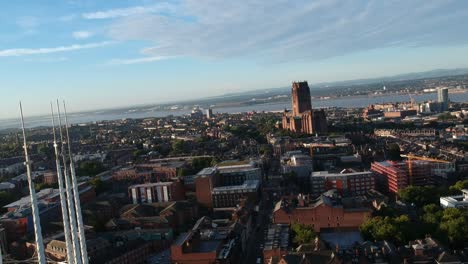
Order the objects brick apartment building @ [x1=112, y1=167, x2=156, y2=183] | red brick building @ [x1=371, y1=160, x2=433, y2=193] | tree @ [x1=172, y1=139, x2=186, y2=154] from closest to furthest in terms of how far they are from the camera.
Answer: red brick building @ [x1=371, y1=160, x2=433, y2=193]
brick apartment building @ [x1=112, y1=167, x2=156, y2=183]
tree @ [x1=172, y1=139, x2=186, y2=154]

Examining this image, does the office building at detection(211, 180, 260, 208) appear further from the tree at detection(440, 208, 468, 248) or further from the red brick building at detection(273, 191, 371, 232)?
the tree at detection(440, 208, 468, 248)

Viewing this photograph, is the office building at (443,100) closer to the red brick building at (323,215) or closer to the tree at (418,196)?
the tree at (418,196)

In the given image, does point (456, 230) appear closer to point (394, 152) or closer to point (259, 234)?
point (259, 234)

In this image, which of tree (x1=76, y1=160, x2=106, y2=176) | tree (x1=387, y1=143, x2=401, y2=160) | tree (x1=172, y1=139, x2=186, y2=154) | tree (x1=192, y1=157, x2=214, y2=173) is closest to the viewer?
tree (x1=387, y1=143, x2=401, y2=160)

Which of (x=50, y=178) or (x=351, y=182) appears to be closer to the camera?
(x=351, y=182)

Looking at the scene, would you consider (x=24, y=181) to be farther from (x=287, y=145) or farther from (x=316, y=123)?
(x=316, y=123)

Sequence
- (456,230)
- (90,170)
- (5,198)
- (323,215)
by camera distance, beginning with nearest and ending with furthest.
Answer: (456,230) → (323,215) → (5,198) → (90,170)

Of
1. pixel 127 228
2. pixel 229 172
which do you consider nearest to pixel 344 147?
pixel 229 172

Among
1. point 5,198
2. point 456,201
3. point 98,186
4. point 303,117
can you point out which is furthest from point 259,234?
point 303,117

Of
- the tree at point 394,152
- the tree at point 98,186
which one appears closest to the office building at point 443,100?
the tree at point 394,152

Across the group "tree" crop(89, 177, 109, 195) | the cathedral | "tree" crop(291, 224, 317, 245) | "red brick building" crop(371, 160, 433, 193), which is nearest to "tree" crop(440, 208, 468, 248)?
"tree" crop(291, 224, 317, 245)

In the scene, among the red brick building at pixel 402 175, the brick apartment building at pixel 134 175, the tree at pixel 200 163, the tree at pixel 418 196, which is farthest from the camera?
the tree at pixel 200 163
